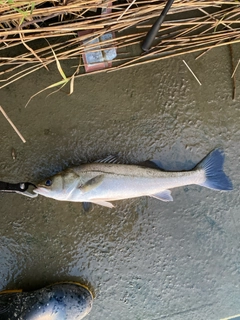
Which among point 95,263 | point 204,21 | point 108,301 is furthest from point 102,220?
point 204,21

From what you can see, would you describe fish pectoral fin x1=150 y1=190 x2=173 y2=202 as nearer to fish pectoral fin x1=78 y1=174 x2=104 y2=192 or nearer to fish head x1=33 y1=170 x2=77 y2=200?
fish pectoral fin x1=78 y1=174 x2=104 y2=192

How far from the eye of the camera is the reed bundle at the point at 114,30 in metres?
2.26

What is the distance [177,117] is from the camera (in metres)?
2.56

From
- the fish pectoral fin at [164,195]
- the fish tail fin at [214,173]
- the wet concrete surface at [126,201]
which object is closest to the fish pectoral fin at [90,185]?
the wet concrete surface at [126,201]

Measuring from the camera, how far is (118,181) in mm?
2330

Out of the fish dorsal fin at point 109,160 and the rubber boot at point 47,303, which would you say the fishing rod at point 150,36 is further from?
the rubber boot at point 47,303

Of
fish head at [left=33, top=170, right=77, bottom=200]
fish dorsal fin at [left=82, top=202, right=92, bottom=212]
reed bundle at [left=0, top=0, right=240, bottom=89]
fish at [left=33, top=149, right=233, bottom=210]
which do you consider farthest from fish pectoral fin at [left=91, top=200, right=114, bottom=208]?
reed bundle at [left=0, top=0, right=240, bottom=89]

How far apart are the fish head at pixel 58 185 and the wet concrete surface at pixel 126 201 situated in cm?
23

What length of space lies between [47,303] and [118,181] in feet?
3.34

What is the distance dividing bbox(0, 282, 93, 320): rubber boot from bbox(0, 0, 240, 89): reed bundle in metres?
1.50

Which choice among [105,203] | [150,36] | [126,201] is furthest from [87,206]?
[150,36]

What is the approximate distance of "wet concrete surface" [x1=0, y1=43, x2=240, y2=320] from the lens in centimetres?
253

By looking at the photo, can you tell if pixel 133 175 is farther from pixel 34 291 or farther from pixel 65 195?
pixel 34 291

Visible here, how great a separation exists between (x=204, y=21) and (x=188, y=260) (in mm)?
1723
